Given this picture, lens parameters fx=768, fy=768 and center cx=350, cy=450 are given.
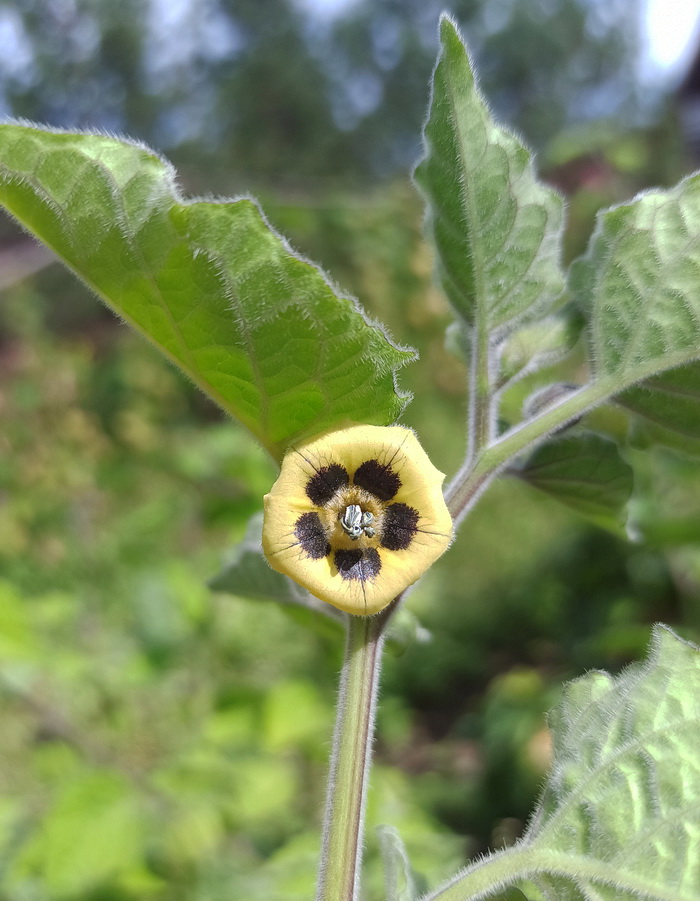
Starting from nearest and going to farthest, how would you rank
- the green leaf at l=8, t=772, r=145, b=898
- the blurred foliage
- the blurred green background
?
the green leaf at l=8, t=772, r=145, b=898
the blurred green background
the blurred foliage

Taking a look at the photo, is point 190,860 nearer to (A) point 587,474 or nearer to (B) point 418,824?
(B) point 418,824

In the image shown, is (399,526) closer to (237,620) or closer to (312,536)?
(312,536)

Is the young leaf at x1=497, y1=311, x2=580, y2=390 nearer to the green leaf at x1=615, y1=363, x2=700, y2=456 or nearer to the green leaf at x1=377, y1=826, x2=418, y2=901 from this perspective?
the green leaf at x1=615, y1=363, x2=700, y2=456

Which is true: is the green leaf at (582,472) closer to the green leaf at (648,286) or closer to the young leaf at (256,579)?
the green leaf at (648,286)

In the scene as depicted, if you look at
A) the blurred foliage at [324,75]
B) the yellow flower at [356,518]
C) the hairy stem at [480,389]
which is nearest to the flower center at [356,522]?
the yellow flower at [356,518]

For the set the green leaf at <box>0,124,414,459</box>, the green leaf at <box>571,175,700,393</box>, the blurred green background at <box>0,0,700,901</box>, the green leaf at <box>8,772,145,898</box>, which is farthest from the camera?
the blurred green background at <box>0,0,700,901</box>

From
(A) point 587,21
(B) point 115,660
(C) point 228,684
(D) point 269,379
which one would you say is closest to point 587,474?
(D) point 269,379

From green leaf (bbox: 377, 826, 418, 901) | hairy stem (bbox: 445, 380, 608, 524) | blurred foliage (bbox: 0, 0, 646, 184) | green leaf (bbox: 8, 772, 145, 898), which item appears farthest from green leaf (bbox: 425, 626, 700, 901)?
blurred foliage (bbox: 0, 0, 646, 184)
